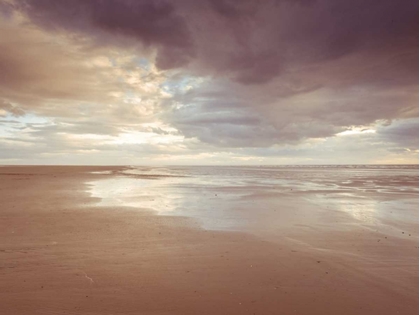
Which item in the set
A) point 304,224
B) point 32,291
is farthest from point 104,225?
point 304,224

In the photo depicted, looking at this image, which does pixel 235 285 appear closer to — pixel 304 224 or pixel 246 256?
pixel 246 256

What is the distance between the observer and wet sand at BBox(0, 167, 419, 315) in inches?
208

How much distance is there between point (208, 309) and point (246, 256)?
2820 millimetres

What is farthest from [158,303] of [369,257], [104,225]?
[104,225]

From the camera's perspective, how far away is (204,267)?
273 inches

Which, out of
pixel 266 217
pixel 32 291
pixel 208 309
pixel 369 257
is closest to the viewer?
pixel 208 309

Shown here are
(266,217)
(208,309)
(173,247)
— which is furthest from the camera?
(266,217)

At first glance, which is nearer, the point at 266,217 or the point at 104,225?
the point at 104,225

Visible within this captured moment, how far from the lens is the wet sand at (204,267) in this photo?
5.29 m

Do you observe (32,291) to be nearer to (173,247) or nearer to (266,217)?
(173,247)

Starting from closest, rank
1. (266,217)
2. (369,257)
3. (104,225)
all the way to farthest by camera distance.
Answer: (369,257)
(104,225)
(266,217)

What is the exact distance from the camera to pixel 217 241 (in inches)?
360

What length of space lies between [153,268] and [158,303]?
61.5 inches

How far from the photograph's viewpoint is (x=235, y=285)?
6.01 meters
